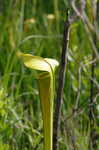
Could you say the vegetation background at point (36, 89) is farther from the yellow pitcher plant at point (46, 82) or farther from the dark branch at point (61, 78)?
the yellow pitcher plant at point (46, 82)

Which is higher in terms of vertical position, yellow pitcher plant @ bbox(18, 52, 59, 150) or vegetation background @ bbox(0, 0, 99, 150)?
yellow pitcher plant @ bbox(18, 52, 59, 150)

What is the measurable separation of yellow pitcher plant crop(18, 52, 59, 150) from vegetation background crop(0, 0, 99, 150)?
11.0 inches

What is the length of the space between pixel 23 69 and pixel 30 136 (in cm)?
70

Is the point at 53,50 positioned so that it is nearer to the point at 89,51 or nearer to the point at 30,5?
the point at 89,51

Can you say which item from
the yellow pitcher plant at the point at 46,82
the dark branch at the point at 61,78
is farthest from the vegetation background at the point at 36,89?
the yellow pitcher plant at the point at 46,82

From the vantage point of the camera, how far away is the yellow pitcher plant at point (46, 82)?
1095 millimetres

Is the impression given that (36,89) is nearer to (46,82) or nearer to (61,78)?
(61,78)

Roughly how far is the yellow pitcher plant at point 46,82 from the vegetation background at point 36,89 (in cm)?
28

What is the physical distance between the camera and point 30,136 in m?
1.88

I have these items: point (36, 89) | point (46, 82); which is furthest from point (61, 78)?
point (36, 89)

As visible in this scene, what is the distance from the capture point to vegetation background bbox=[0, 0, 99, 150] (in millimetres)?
1756

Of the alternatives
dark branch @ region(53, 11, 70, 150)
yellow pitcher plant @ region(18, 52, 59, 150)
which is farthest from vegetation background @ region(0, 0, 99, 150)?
yellow pitcher plant @ region(18, 52, 59, 150)

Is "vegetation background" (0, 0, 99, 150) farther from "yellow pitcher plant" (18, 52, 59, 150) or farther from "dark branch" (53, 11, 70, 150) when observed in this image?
"yellow pitcher plant" (18, 52, 59, 150)

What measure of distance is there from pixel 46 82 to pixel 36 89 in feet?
4.15
